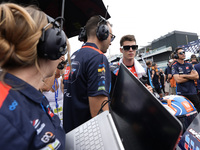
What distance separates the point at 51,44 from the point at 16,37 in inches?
6.7

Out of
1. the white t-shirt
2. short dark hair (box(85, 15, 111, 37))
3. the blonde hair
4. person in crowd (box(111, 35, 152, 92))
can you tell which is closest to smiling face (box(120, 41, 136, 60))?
person in crowd (box(111, 35, 152, 92))

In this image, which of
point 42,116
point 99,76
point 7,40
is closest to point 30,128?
point 42,116

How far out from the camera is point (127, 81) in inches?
33.0

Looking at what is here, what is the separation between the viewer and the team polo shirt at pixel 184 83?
126 inches

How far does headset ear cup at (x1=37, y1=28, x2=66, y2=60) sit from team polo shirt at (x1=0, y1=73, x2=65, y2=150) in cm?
17

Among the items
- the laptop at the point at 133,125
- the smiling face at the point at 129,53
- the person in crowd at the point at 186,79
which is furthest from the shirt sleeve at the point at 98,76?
the person in crowd at the point at 186,79

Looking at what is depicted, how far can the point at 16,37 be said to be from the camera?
1.85 ft

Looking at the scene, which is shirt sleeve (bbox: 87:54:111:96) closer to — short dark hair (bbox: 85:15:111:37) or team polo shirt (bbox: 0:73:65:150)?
short dark hair (bbox: 85:15:111:37)

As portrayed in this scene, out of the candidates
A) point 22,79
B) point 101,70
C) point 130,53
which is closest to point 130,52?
point 130,53

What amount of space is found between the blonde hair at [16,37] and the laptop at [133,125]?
52 centimetres

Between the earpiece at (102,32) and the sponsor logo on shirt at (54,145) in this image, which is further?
the earpiece at (102,32)

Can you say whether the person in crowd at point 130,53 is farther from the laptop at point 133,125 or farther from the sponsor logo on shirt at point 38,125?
the sponsor logo on shirt at point 38,125

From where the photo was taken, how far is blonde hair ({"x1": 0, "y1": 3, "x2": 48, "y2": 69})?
21.3 inches

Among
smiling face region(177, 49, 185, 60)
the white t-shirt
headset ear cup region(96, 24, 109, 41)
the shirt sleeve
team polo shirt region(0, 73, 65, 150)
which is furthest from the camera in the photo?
smiling face region(177, 49, 185, 60)
